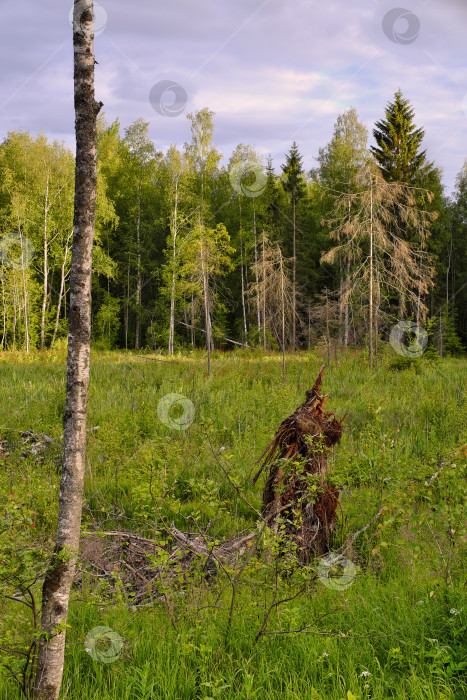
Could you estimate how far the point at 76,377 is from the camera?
2.20 metres

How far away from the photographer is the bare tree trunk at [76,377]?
216cm

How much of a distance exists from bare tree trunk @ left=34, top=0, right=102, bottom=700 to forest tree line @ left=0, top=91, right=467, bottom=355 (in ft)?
60.5

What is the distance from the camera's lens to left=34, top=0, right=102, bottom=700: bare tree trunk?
2.16 m

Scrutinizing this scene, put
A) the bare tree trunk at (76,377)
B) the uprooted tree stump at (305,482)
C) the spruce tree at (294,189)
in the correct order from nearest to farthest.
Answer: the bare tree trunk at (76,377) → the uprooted tree stump at (305,482) → the spruce tree at (294,189)

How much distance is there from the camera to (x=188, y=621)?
2.96m

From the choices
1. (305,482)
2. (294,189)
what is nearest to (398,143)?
(294,189)

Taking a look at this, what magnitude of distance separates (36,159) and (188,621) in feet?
94.1

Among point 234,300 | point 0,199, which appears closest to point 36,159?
point 0,199

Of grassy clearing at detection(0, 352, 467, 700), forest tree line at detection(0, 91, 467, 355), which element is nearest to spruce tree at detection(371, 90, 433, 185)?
forest tree line at detection(0, 91, 467, 355)

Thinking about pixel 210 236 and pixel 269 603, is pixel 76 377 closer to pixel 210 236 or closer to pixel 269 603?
pixel 269 603

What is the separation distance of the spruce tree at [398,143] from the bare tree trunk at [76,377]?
24388 millimetres

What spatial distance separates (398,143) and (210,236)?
10.4 m

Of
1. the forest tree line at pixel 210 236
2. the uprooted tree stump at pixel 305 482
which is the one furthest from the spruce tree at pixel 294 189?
the uprooted tree stump at pixel 305 482

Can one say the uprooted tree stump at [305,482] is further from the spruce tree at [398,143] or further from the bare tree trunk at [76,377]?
the spruce tree at [398,143]
